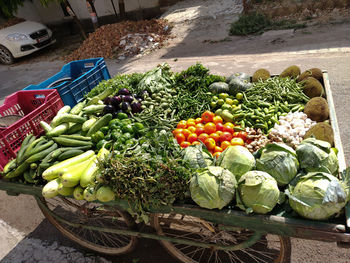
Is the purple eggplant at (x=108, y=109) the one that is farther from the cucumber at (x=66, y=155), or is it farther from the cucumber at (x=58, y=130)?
the cucumber at (x=66, y=155)

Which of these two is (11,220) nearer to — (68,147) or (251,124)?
(68,147)

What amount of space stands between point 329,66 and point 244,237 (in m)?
5.33

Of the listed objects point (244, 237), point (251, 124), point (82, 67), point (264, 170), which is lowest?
point (244, 237)

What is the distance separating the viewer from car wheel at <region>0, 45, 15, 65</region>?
A: 12008 millimetres

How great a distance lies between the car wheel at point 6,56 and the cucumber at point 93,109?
11.4 m

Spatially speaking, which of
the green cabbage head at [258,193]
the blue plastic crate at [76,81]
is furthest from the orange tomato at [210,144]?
the blue plastic crate at [76,81]

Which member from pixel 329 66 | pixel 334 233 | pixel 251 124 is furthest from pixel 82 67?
pixel 329 66

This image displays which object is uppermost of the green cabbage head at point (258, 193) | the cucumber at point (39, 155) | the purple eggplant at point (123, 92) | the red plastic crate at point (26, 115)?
the red plastic crate at point (26, 115)

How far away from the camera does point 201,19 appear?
38.7 feet

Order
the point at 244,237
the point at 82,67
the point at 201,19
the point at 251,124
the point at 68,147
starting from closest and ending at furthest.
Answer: the point at 244,237 < the point at 68,147 < the point at 251,124 < the point at 82,67 < the point at 201,19

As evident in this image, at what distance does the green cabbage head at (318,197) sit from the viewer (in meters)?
1.80

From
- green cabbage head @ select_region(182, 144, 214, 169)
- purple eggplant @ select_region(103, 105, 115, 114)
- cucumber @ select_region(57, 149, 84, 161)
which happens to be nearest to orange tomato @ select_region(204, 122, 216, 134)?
green cabbage head @ select_region(182, 144, 214, 169)

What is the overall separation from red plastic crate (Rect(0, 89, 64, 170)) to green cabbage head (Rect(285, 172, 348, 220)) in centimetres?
305

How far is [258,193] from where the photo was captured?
6.45 ft
